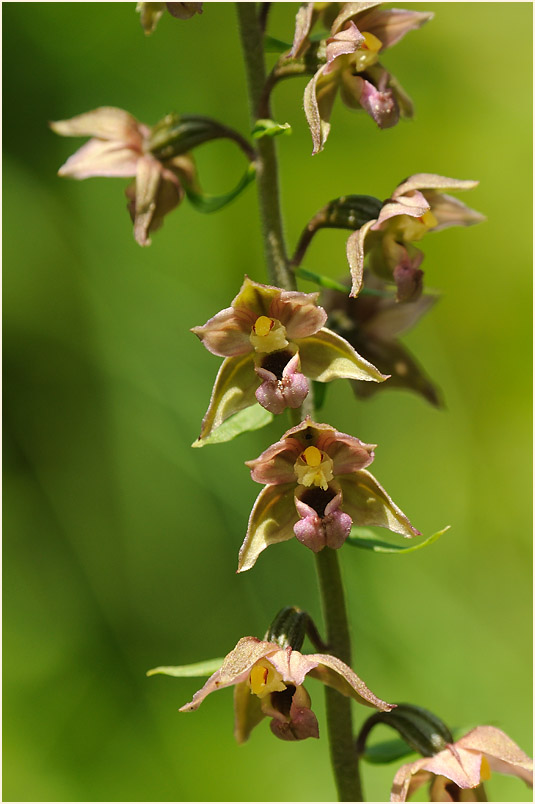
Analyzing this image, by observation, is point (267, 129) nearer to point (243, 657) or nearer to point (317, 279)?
point (317, 279)

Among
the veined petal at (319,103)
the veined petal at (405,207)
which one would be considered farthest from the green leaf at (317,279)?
the veined petal at (319,103)

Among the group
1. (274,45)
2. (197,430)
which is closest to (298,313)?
(274,45)

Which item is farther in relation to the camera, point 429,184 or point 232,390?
point 429,184

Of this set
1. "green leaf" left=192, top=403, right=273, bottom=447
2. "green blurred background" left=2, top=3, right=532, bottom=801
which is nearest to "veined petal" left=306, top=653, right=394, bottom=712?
"green leaf" left=192, top=403, right=273, bottom=447

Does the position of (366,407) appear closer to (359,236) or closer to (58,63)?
(58,63)

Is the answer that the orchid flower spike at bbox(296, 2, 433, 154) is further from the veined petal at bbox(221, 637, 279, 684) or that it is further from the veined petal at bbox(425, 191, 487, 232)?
the veined petal at bbox(221, 637, 279, 684)

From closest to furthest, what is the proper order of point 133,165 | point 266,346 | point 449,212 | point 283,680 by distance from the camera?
point 283,680 → point 266,346 → point 449,212 → point 133,165
